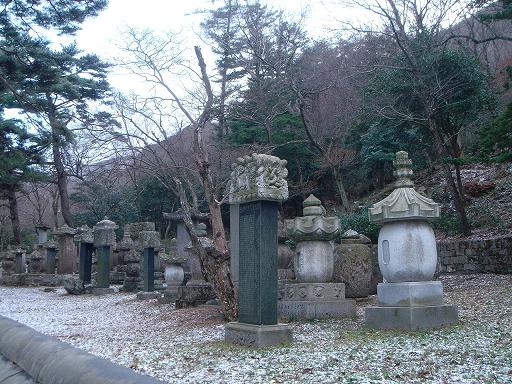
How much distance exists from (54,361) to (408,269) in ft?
21.9

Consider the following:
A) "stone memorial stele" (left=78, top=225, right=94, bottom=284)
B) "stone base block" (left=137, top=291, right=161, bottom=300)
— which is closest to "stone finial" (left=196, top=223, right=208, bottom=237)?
"stone base block" (left=137, top=291, right=161, bottom=300)

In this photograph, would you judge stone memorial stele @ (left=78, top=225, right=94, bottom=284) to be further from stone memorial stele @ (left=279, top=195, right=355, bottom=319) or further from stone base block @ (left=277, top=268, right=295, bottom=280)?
stone memorial stele @ (left=279, top=195, right=355, bottom=319)

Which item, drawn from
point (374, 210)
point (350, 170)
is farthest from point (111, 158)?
point (350, 170)

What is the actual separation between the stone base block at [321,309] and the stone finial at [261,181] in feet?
Result: 8.63

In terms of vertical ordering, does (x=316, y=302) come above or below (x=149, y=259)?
below

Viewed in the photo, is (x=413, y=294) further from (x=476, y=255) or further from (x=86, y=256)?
(x=86, y=256)

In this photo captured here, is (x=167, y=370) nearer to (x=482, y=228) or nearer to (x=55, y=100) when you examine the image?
(x=482, y=228)

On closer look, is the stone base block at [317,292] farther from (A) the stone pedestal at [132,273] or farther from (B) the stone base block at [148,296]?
(A) the stone pedestal at [132,273]

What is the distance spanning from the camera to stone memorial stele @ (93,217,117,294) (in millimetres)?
20000

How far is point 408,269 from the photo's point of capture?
8.31m

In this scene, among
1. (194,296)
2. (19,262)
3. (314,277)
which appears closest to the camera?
(314,277)

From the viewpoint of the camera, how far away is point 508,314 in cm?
896

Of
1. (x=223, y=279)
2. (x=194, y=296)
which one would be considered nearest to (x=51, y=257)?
(x=194, y=296)

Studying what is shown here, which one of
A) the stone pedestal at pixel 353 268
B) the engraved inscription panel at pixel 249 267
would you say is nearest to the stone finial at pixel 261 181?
the engraved inscription panel at pixel 249 267
